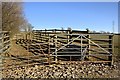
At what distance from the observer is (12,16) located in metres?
10.3

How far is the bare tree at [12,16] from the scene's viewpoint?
945 cm

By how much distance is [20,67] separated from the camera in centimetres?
621

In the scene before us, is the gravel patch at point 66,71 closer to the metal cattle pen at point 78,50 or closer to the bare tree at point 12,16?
the metal cattle pen at point 78,50

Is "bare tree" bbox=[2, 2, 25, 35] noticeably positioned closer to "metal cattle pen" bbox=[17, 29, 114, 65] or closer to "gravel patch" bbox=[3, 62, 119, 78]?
"metal cattle pen" bbox=[17, 29, 114, 65]

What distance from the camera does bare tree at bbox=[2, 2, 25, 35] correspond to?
9.45 m

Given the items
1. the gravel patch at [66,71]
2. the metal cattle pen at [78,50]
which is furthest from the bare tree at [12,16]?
the gravel patch at [66,71]

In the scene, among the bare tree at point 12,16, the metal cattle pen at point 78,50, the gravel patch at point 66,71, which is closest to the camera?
the gravel patch at point 66,71

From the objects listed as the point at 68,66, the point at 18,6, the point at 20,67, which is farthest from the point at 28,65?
the point at 18,6

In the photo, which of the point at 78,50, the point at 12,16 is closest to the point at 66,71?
the point at 78,50

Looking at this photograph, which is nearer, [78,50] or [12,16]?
[78,50]

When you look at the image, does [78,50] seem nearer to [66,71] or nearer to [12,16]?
[66,71]

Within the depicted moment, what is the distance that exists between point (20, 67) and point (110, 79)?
7.83 feet

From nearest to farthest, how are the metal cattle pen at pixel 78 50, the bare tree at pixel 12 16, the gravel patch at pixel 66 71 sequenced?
the gravel patch at pixel 66 71 < the metal cattle pen at pixel 78 50 < the bare tree at pixel 12 16

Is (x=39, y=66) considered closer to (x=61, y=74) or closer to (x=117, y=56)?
(x=61, y=74)
